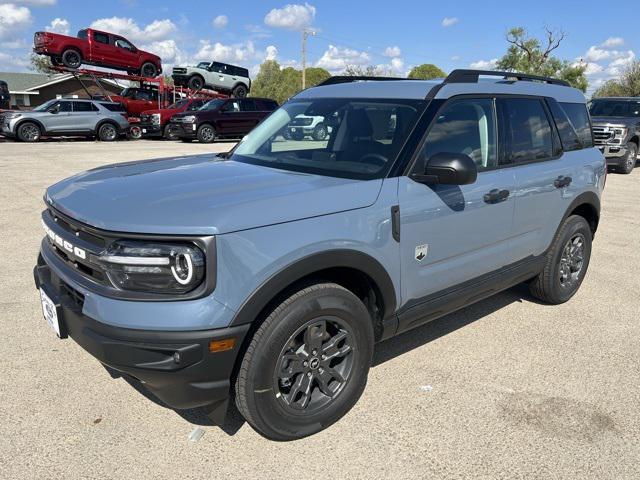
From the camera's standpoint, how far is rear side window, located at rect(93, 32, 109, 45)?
23.8 metres

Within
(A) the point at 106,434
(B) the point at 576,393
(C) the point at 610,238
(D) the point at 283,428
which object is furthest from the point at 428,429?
(C) the point at 610,238

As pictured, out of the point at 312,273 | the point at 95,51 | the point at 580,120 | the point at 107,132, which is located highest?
the point at 95,51

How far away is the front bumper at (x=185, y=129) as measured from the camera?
19906 mm

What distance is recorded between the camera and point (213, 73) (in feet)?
88.5

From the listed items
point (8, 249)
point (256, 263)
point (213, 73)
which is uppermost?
point (213, 73)

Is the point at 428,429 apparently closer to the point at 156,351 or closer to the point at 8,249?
the point at 156,351

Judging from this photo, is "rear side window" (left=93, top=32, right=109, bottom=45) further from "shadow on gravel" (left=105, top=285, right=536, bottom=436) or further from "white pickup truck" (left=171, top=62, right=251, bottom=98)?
"shadow on gravel" (left=105, top=285, right=536, bottom=436)

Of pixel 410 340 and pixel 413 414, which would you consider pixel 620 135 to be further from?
pixel 413 414

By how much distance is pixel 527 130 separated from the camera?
3918 millimetres

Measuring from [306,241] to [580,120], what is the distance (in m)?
3.39

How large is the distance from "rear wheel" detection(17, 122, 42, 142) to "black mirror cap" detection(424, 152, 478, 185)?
20660 millimetres

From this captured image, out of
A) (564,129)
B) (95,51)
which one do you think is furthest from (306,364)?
(95,51)

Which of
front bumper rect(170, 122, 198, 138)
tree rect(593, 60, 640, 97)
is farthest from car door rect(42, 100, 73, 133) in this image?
tree rect(593, 60, 640, 97)

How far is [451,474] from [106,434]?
5.78 ft
